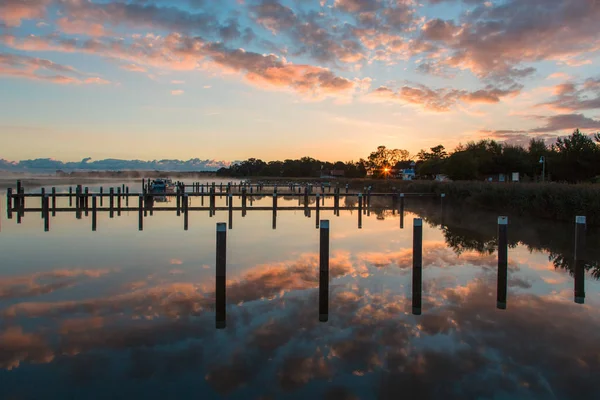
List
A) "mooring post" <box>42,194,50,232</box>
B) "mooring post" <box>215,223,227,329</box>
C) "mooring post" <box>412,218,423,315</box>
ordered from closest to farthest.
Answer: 1. "mooring post" <box>215,223,227,329</box>
2. "mooring post" <box>412,218,423,315</box>
3. "mooring post" <box>42,194,50,232</box>

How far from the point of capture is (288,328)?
7.21 meters

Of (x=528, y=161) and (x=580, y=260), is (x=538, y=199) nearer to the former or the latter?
(x=580, y=260)

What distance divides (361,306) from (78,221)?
1808cm

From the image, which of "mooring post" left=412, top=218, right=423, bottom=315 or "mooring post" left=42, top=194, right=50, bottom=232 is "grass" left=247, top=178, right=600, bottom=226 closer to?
"mooring post" left=412, top=218, right=423, bottom=315

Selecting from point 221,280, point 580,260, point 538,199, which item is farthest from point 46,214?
point 538,199

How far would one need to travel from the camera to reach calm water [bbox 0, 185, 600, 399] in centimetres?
551

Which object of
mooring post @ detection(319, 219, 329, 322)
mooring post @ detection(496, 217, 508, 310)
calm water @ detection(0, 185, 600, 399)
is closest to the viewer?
calm water @ detection(0, 185, 600, 399)

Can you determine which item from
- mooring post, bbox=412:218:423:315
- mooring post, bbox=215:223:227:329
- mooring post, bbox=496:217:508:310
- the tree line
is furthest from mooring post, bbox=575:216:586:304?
the tree line

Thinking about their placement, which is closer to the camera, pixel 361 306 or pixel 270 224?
pixel 361 306

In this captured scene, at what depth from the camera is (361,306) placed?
Answer: 8414 millimetres

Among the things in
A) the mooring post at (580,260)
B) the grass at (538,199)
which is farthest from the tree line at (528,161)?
the mooring post at (580,260)

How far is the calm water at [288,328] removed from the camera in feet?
18.1

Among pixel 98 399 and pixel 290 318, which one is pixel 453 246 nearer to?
pixel 290 318

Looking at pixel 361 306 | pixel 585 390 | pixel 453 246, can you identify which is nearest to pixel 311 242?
pixel 453 246
